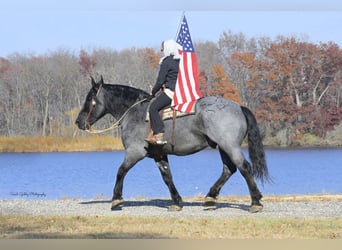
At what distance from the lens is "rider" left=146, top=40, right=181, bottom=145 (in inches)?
497

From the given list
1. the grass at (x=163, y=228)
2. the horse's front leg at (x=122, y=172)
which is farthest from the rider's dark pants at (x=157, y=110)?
the grass at (x=163, y=228)

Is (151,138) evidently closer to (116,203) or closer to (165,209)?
(116,203)

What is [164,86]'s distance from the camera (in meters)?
12.7

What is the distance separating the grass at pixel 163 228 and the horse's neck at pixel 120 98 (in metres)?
2.35

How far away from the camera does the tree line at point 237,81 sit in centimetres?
3506

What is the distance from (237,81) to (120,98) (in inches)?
943

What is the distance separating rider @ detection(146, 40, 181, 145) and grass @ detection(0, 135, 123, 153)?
2037 centimetres

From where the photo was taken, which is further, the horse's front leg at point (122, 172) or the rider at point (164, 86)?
the horse's front leg at point (122, 172)

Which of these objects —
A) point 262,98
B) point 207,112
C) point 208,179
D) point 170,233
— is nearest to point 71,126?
point 262,98

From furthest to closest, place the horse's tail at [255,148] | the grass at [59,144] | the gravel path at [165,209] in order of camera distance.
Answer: the grass at [59,144] → the horse's tail at [255,148] → the gravel path at [165,209]

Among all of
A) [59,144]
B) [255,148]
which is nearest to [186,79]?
[255,148]

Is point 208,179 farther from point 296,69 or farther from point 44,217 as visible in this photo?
point 296,69

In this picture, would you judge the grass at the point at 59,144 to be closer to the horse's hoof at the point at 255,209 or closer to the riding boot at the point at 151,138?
the riding boot at the point at 151,138

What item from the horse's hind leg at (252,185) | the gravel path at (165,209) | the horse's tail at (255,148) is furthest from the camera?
the horse's tail at (255,148)
